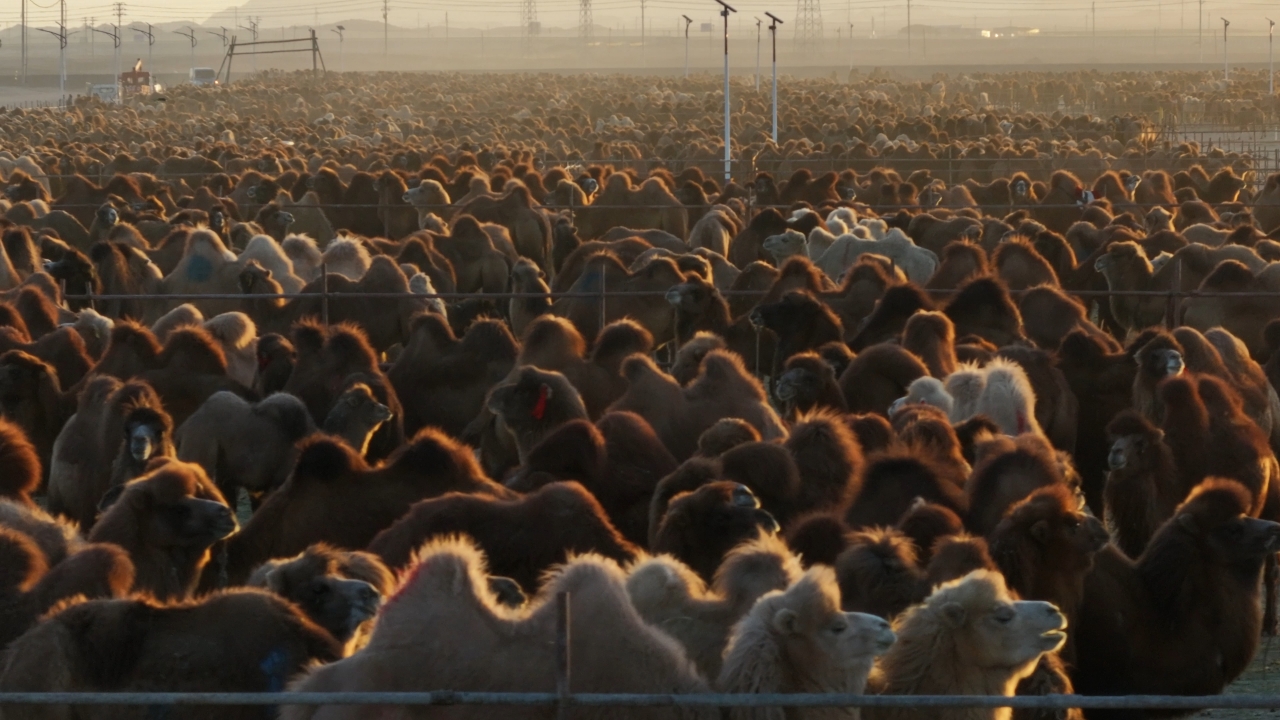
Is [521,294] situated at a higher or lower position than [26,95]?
lower

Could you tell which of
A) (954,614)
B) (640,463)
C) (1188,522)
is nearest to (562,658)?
(954,614)

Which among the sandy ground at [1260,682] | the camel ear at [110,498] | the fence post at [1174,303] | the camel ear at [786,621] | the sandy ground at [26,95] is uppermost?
the sandy ground at [26,95]

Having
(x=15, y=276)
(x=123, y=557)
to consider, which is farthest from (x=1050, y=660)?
(x=15, y=276)

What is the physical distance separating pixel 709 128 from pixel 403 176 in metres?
25.0

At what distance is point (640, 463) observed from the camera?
340 inches

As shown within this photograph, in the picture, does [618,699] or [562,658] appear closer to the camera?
[618,699]

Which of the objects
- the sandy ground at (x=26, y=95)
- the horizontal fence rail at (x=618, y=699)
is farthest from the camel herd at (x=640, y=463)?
the sandy ground at (x=26, y=95)

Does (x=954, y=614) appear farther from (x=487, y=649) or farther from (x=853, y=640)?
(x=487, y=649)

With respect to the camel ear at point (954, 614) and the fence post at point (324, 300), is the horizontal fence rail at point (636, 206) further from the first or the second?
the camel ear at point (954, 614)

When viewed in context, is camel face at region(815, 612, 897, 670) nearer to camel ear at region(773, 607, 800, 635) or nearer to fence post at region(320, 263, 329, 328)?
camel ear at region(773, 607, 800, 635)

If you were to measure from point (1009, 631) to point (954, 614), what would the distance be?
20cm

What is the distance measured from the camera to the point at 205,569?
7953 millimetres

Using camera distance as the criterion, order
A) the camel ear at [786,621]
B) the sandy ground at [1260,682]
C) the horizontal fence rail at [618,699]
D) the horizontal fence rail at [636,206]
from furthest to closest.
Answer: the horizontal fence rail at [636,206], the sandy ground at [1260,682], the camel ear at [786,621], the horizontal fence rail at [618,699]

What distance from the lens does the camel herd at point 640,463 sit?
552 cm
